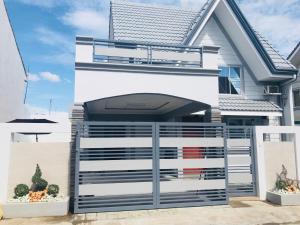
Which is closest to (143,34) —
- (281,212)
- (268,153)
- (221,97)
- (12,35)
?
(221,97)

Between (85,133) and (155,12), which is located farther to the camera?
(155,12)

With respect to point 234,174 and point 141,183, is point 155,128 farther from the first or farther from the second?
point 234,174

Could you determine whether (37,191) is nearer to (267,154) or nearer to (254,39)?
(267,154)

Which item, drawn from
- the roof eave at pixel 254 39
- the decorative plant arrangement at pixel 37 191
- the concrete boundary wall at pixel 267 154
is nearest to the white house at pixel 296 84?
the roof eave at pixel 254 39

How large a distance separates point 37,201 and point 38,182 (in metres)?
0.62

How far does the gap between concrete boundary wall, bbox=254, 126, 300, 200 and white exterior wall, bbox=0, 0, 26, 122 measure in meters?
12.9

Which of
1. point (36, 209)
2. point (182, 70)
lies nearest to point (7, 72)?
point (36, 209)

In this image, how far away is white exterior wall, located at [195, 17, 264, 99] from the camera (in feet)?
54.0

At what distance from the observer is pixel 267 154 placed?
11.5 meters

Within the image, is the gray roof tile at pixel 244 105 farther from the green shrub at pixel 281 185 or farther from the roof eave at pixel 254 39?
the green shrub at pixel 281 185

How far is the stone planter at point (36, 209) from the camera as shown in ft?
28.8

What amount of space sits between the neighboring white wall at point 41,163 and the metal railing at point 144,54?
353 cm

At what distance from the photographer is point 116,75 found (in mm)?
10453

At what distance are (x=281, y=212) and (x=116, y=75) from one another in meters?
7.16
